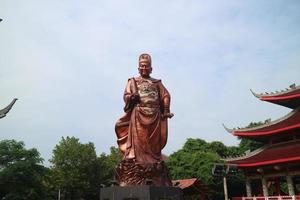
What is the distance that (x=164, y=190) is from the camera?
40.9 ft

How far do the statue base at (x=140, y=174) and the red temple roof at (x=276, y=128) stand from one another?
16.0m

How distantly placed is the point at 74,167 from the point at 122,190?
2326 centimetres

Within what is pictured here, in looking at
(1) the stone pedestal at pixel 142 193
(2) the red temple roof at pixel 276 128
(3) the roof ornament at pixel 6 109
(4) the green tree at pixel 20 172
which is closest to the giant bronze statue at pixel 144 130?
(1) the stone pedestal at pixel 142 193

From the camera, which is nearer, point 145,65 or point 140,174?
point 140,174

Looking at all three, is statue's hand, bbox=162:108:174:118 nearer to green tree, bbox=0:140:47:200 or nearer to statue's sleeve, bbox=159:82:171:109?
statue's sleeve, bbox=159:82:171:109

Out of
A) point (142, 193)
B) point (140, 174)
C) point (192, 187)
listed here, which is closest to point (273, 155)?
point (192, 187)

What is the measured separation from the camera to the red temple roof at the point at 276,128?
1056 inches

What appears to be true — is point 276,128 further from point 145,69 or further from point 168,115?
point 145,69

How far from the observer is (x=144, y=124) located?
13.7 m

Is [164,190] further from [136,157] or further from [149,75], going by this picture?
[149,75]

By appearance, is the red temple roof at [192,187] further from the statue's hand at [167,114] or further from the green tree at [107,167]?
the statue's hand at [167,114]

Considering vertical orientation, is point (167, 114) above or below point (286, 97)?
below

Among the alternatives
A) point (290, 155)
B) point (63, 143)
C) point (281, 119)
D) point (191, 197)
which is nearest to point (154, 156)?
point (290, 155)

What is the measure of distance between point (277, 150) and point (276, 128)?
1.67 meters
